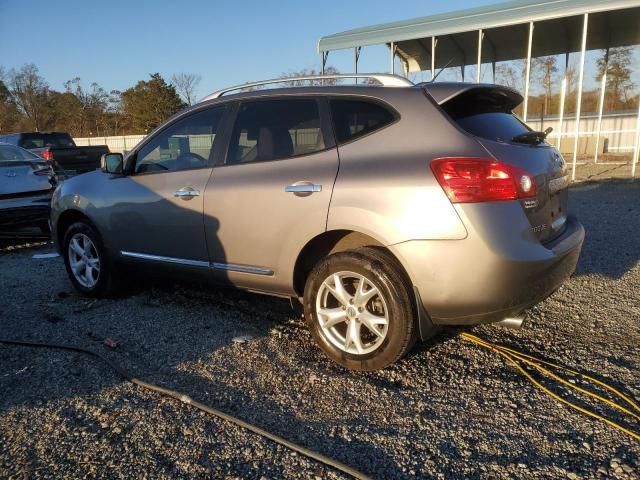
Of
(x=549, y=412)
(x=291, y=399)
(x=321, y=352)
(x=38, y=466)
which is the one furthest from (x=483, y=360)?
(x=38, y=466)

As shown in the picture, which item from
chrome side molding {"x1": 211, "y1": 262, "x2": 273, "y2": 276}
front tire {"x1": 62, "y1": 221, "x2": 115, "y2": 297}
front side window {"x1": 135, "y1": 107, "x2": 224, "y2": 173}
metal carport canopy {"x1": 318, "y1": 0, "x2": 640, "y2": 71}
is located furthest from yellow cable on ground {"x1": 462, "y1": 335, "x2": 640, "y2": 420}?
metal carport canopy {"x1": 318, "y1": 0, "x2": 640, "y2": 71}

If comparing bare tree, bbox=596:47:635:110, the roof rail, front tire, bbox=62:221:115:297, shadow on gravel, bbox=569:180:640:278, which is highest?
bare tree, bbox=596:47:635:110

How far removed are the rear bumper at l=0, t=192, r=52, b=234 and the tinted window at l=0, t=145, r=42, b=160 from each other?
0.84 meters

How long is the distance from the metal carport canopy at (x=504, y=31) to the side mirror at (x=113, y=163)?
38.5ft

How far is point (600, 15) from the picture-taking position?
13719mm

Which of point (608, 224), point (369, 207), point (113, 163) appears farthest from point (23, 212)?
point (608, 224)

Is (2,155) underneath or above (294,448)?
above

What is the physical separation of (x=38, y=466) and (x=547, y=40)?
1805 centimetres

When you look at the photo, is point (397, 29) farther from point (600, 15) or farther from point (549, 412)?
point (549, 412)

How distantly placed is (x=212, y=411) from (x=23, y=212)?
20.0ft

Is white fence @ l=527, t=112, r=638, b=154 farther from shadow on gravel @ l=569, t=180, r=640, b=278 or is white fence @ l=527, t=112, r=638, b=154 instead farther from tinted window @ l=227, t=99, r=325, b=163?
tinted window @ l=227, t=99, r=325, b=163

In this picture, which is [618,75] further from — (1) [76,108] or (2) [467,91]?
(1) [76,108]

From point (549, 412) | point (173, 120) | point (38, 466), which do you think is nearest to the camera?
point (38, 466)

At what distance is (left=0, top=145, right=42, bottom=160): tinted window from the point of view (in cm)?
784
